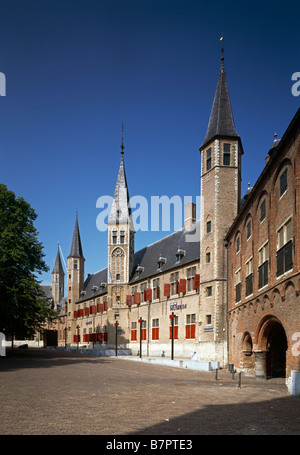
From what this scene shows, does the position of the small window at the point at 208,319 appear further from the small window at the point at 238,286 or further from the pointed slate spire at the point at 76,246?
the pointed slate spire at the point at 76,246

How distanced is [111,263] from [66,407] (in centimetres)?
4223

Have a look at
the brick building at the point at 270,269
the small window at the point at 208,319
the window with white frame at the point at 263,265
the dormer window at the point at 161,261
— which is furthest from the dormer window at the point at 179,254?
the window with white frame at the point at 263,265

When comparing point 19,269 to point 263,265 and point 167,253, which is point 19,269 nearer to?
point 167,253

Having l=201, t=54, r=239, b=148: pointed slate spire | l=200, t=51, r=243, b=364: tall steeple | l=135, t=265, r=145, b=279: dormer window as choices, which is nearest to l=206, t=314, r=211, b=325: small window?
l=200, t=51, r=243, b=364: tall steeple

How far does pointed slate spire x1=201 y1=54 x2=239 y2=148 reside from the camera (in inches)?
1266

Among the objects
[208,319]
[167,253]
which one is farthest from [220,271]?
[167,253]

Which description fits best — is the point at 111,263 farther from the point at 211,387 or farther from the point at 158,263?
the point at 211,387

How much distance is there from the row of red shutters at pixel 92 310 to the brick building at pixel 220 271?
0.17m

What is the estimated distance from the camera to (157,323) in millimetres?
43406

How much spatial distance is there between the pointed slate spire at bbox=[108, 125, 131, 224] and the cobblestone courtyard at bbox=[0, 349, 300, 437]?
125 feet

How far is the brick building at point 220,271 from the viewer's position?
16.5 metres
